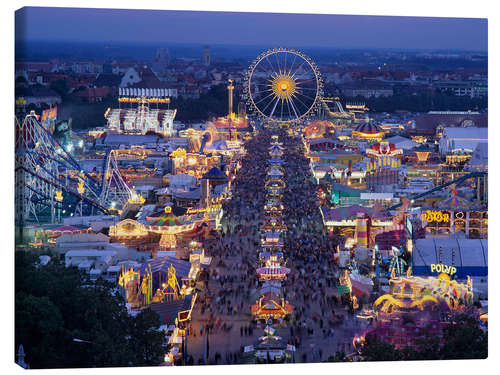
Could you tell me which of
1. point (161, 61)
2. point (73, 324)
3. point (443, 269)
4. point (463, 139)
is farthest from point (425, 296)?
point (463, 139)

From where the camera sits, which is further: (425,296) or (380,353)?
(425,296)

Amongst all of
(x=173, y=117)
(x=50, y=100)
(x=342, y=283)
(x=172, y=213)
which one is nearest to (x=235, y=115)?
(x=173, y=117)

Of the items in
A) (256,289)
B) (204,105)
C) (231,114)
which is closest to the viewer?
(256,289)

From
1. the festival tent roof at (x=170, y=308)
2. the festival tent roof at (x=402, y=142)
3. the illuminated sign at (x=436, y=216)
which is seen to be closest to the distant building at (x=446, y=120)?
the festival tent roof at (x=402, y=142)

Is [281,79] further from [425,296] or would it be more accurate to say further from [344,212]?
[425,296]

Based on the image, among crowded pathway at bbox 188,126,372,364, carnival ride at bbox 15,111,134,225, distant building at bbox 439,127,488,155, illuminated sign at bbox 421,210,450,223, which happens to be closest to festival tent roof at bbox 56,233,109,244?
carnival ride at bbox 15,111,134,225

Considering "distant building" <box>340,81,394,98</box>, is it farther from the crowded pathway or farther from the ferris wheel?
the crowded pathway
